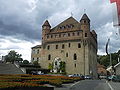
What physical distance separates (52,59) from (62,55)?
4.67m

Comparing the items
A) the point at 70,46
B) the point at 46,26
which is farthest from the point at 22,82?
the point at 46,26

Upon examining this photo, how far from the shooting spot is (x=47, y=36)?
74750mm

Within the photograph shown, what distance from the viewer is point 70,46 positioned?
69.7 meters

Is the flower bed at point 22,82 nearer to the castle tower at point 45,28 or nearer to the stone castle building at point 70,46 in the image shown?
the stone castle building at point 70,46

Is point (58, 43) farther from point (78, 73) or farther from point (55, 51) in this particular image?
point (78, 73)

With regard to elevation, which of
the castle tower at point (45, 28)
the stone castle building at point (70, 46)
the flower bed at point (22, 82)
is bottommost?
the flower bed at point (22, 82)

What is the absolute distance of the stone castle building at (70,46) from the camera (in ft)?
218

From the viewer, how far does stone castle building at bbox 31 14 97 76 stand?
218 ft

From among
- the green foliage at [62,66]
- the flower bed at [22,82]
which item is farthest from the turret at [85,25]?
the flower bed at [22,82]

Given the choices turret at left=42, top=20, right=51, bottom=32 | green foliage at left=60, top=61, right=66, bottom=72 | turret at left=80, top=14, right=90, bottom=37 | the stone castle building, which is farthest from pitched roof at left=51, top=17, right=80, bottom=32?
green foliage at left=60, top=61, right=66, bottom=72

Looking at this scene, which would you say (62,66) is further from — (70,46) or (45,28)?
(45,28)

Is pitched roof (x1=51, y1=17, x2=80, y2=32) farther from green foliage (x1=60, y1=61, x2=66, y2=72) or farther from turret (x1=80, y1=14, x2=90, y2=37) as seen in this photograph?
green foliage (x1=60, y1=61, x2=66, y2=72)

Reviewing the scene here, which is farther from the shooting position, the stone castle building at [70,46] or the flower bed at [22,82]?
the stone castle building at [70,46]

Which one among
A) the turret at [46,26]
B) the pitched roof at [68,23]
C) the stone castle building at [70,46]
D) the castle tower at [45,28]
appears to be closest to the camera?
the stone castle building at [70,46]
